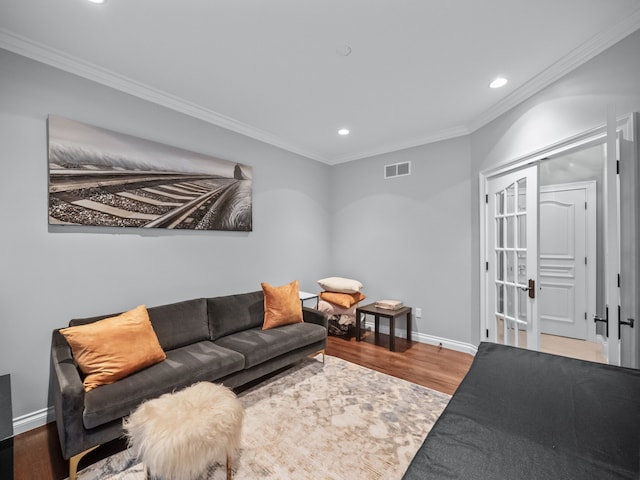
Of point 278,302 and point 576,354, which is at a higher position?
point 278,302

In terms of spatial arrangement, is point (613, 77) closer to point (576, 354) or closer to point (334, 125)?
point (334, 125)

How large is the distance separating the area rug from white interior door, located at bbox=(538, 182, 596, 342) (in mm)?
2688

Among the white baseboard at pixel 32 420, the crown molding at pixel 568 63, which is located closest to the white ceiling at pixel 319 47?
the crown molding at pixel 568 63

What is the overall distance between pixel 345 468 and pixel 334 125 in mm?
3329

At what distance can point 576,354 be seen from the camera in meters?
3.50

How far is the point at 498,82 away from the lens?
2574 mm

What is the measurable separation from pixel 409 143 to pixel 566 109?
1.89 meters

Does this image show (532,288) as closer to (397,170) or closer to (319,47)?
(397,170)

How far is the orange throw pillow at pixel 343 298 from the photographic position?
4070 millimetres

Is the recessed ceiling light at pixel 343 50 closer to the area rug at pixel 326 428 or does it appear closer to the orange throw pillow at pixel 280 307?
the orange throw pillow at pixel 280 307

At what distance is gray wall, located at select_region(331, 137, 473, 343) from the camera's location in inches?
142

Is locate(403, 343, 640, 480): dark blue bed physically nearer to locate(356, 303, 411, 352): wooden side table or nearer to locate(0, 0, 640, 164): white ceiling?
locate(356, 303, 411, 352): wooden side table

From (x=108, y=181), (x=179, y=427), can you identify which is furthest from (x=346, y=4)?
(x=179, y=427)

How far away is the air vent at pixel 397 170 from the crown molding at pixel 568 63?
1.13 meters
